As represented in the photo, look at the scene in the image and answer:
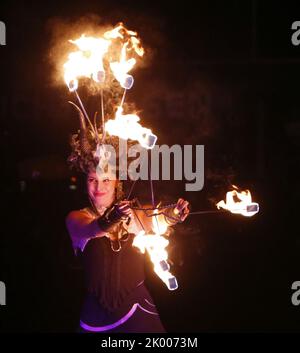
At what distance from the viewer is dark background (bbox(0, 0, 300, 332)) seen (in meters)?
5.22

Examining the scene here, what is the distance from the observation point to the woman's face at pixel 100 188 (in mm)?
4066

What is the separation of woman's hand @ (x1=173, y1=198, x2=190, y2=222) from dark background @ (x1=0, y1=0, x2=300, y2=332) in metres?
1.08

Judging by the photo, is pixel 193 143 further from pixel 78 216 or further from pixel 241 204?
pixel 78 216

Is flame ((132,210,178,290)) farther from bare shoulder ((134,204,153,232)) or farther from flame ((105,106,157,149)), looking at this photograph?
flame ((105,106,157,149))

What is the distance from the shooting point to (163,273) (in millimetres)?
3859

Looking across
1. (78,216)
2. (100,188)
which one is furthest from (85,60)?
(78,216)

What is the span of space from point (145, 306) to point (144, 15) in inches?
104

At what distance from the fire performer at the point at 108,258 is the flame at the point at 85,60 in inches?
12.3

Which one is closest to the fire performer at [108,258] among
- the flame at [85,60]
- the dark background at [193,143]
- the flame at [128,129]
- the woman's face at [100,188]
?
the woman's face at [100,188]

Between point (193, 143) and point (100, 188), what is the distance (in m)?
1.53

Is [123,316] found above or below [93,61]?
below

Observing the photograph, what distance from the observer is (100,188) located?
4062 millimetres

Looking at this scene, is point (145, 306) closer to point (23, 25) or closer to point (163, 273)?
point (163, 273)

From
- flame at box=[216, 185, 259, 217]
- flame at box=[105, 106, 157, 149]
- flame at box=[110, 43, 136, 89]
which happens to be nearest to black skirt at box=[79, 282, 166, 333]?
flame at box=[216, 185, 259, 217]
